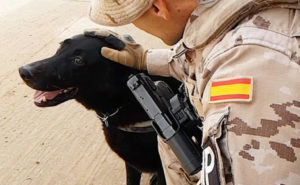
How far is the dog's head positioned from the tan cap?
64 centimetres

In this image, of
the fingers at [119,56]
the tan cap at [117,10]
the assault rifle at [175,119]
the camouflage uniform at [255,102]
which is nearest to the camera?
the camouflage uniform at [255,102]

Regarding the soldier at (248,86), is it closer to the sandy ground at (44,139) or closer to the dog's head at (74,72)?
the dog's head at (74,72)

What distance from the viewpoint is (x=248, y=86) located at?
0.92 meters

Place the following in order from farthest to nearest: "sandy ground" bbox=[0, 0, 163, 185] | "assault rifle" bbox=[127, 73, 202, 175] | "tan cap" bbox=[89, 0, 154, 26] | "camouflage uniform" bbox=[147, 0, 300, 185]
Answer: "sandy ground" bbox=[0, 0, 163, 185] → "assault rifle" bbox=[127, 73, 202, 175] → "tan cap" bbox=[89, 0, 154, 26] → "camouflage uniform" bbox=[147, 0, 300, 185]

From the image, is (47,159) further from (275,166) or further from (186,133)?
(275,166)

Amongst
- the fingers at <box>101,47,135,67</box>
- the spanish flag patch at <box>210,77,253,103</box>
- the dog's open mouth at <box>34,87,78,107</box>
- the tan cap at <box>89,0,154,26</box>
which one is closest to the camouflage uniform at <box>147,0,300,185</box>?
the spanish flag patch at <box>210,77,253,103</box>

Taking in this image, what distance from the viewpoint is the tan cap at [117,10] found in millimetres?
1133

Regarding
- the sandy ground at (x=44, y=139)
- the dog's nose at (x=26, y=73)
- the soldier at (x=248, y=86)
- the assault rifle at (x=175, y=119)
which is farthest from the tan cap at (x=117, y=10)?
the sandy ground at (x=44, y=139)

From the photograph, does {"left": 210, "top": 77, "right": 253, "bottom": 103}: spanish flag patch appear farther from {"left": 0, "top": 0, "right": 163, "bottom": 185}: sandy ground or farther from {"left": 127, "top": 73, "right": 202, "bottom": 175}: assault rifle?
{"left": 0, "top": 0, "right": 163, "bottom": 185}: sandy ground

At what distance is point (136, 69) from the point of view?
2049mm

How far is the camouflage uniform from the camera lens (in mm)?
890

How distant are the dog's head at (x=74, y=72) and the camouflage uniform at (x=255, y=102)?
103 cm

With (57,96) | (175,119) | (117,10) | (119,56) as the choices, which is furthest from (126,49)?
(117,10)

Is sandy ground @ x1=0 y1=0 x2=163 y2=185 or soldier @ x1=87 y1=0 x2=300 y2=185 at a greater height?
soldier @ x1=87 y1=0 x2=300 y2=185
